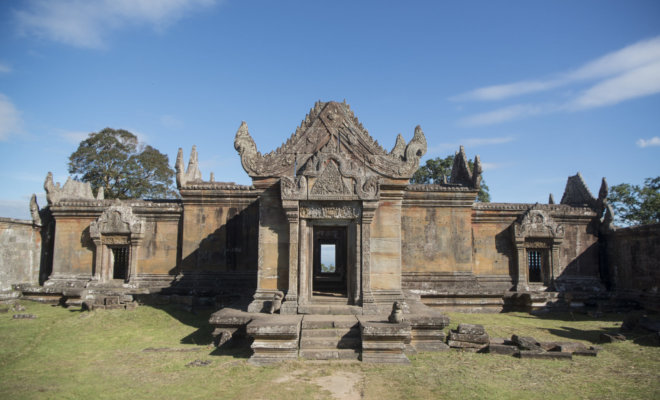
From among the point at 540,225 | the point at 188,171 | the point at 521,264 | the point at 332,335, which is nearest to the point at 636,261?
the point at 540,225

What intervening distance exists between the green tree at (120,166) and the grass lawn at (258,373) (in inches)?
833

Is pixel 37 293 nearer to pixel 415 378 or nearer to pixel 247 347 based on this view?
pixel 247 347

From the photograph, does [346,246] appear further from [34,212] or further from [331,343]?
[34,212]

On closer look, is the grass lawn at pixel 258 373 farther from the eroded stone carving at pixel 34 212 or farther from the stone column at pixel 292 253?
the eroded stone carving at pixel 34 212

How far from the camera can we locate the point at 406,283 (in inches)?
581

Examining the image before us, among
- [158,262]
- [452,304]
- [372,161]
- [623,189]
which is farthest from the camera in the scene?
[623,189]

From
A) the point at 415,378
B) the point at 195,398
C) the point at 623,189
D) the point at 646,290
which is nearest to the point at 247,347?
the point at 195,398

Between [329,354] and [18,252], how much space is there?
14154mm

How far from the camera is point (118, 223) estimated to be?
1576 centimetres

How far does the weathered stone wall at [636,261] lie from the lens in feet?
47.2

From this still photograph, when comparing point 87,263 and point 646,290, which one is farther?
point 87,263

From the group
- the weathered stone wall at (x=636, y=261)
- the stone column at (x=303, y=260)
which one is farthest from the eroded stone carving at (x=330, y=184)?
the weathered stone wall at (x=636, y=261)

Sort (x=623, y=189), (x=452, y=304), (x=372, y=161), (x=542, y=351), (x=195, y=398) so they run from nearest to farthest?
1. (x=195, y=398)
2. (x=542, y=351)
3. (x=372, y=161)
4. (x=452, y=304)
5. (x=623, y=189)

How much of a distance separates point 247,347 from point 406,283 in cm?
705
